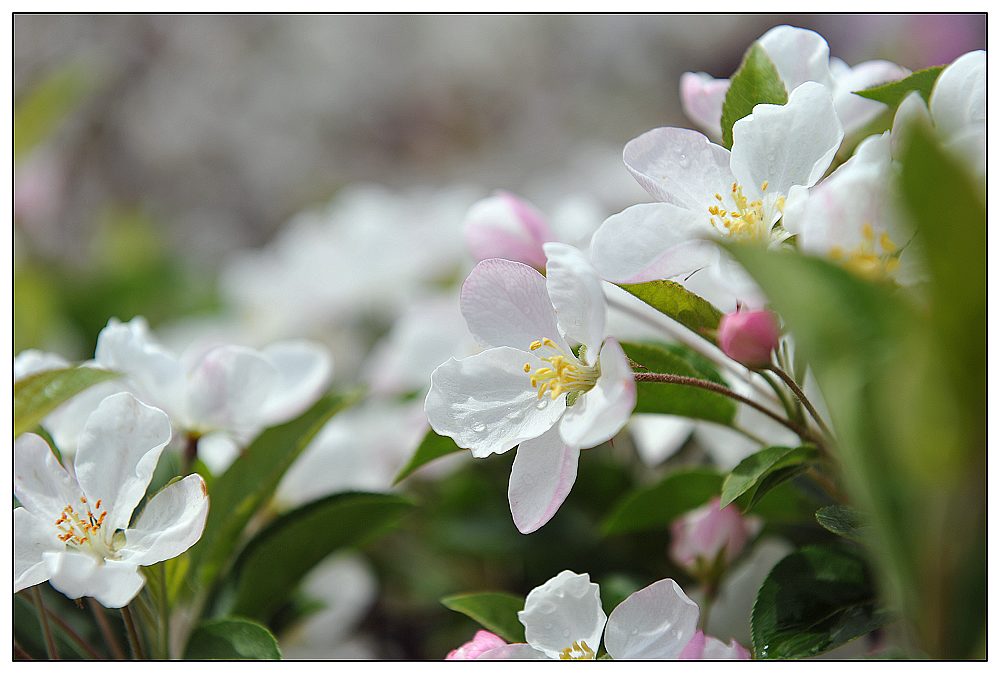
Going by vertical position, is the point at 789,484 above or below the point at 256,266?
above

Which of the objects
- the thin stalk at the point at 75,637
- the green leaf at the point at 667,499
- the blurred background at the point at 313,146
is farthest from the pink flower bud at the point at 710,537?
the blurred background at the point at 313,146

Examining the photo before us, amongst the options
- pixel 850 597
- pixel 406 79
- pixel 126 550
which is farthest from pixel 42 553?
pixel 406 79

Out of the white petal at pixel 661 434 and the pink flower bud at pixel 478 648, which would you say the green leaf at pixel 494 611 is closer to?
the pink flower bud at pixel 478 648

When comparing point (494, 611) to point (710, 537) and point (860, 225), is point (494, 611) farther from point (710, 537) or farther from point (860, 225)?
point (860, 225)

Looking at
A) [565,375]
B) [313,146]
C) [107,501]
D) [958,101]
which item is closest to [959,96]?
[958,101]
